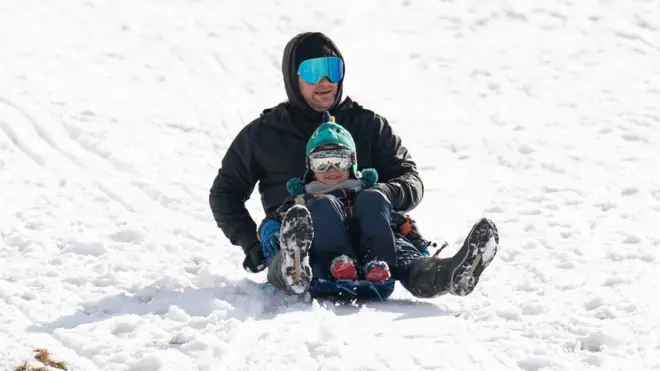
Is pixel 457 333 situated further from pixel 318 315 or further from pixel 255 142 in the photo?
pixel 255 142

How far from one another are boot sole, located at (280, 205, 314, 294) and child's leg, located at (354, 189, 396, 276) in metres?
0.42

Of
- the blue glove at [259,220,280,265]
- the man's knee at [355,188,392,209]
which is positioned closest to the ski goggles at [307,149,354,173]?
the man's knee at [355,188,392,209]

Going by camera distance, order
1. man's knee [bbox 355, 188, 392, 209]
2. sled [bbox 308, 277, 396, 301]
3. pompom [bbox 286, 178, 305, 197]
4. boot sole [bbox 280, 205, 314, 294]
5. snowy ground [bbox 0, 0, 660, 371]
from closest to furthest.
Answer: snowy ground [bbox 0, 0, 660, 371], boot sole [bbox 280, 205, 314, 294], sled [bbox 308, 277, 396, 301], man's knee [bbox 355, 188, 392, 209], pompom [bbox 286, 178, 305, 197]

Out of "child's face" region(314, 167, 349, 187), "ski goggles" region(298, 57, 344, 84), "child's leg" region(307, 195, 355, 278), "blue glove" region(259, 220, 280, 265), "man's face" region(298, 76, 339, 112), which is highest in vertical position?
"ski goggles" region(298, 57, 344, 84)

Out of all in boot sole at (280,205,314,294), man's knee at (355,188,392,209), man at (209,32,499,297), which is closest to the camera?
boot sole at (280,205,314,294)

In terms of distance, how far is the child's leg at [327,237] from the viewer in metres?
4.62

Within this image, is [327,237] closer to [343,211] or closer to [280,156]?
[343,211]

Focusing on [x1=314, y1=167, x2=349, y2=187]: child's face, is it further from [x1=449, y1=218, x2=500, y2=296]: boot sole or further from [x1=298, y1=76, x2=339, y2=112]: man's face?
[x1=449, y1=218, x2=500, y2=296]: boot sole

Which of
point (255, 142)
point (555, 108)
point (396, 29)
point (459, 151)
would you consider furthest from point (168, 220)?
point (396, 29)

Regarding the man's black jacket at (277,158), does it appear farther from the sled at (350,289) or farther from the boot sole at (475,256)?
the boot sole at (475,256)

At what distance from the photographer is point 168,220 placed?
6371 millimetres

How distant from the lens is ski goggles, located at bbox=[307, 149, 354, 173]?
194 inches

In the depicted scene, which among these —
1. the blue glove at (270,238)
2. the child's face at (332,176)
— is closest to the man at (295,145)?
the blue glove at (270,238)

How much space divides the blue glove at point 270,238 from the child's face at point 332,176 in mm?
325
